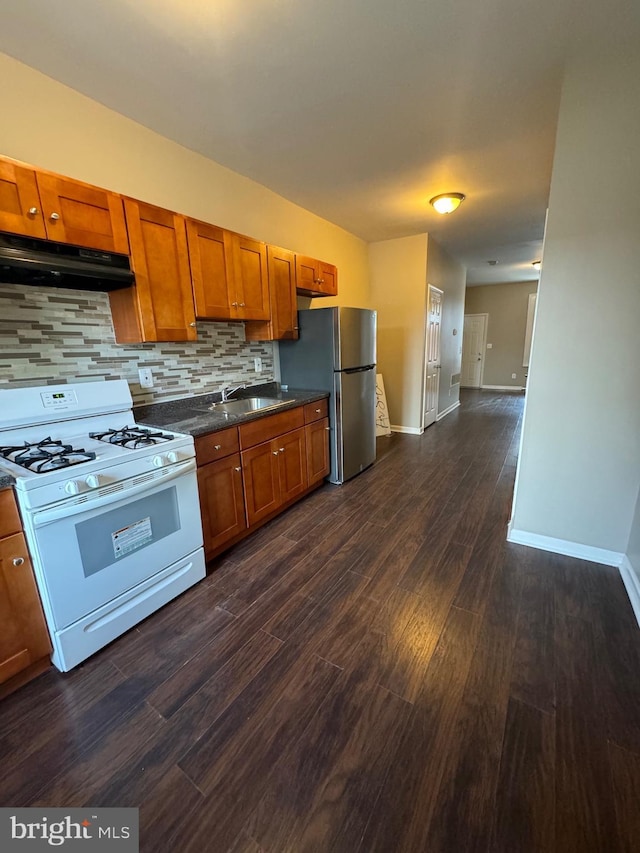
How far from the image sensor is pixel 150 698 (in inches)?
53.7

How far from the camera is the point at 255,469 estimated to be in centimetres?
237

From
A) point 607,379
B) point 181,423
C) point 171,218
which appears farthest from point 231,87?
point 607,379

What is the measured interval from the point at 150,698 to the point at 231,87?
292 cm

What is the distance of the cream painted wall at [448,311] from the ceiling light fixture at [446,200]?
129 cm

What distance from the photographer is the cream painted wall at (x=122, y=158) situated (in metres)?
1.65

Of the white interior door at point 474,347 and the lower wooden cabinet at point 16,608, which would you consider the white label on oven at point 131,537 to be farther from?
the white interior door at point 474,347

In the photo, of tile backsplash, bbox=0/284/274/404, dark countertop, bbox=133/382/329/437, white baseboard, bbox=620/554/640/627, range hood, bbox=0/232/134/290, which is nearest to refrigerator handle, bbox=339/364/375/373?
dark countertop, bbox=133/382/329/437

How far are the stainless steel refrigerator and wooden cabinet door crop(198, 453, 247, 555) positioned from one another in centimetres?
117

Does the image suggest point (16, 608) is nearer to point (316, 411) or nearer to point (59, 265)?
point (59, 265)

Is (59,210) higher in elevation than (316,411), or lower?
higher

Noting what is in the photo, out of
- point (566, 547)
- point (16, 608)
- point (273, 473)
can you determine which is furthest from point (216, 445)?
point (566, 547)

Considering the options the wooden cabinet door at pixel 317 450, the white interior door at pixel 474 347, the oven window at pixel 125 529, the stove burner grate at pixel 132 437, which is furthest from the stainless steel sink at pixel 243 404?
the white interior door at pixel 474 347

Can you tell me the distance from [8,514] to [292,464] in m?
1.73

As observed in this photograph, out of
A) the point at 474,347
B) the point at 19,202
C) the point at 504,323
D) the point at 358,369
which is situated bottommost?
the point at 358,369
